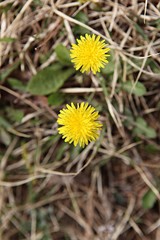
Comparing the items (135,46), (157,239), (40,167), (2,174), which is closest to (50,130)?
(40,167)

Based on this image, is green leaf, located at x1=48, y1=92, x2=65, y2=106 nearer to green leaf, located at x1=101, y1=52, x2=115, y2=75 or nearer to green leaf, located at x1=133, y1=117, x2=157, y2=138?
green leaf, located at x1=101, y1=52, x2=115, y2=75

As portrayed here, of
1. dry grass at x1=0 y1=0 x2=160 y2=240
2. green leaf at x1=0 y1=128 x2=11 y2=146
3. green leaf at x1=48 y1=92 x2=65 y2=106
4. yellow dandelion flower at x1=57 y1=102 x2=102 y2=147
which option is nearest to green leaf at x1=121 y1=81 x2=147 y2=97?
dry grass at x1=0 y1=0 x2=160 y2=240

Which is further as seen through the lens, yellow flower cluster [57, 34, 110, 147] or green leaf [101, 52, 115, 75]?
green leaf [101, 52, 115, 75]

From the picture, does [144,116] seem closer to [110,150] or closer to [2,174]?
[110,150]

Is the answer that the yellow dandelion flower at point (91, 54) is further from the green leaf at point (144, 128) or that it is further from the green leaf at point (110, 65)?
the green leaf at point (144, 128)

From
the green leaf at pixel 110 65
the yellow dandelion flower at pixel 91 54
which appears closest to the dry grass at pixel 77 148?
the green leaf at pixel 110 65
